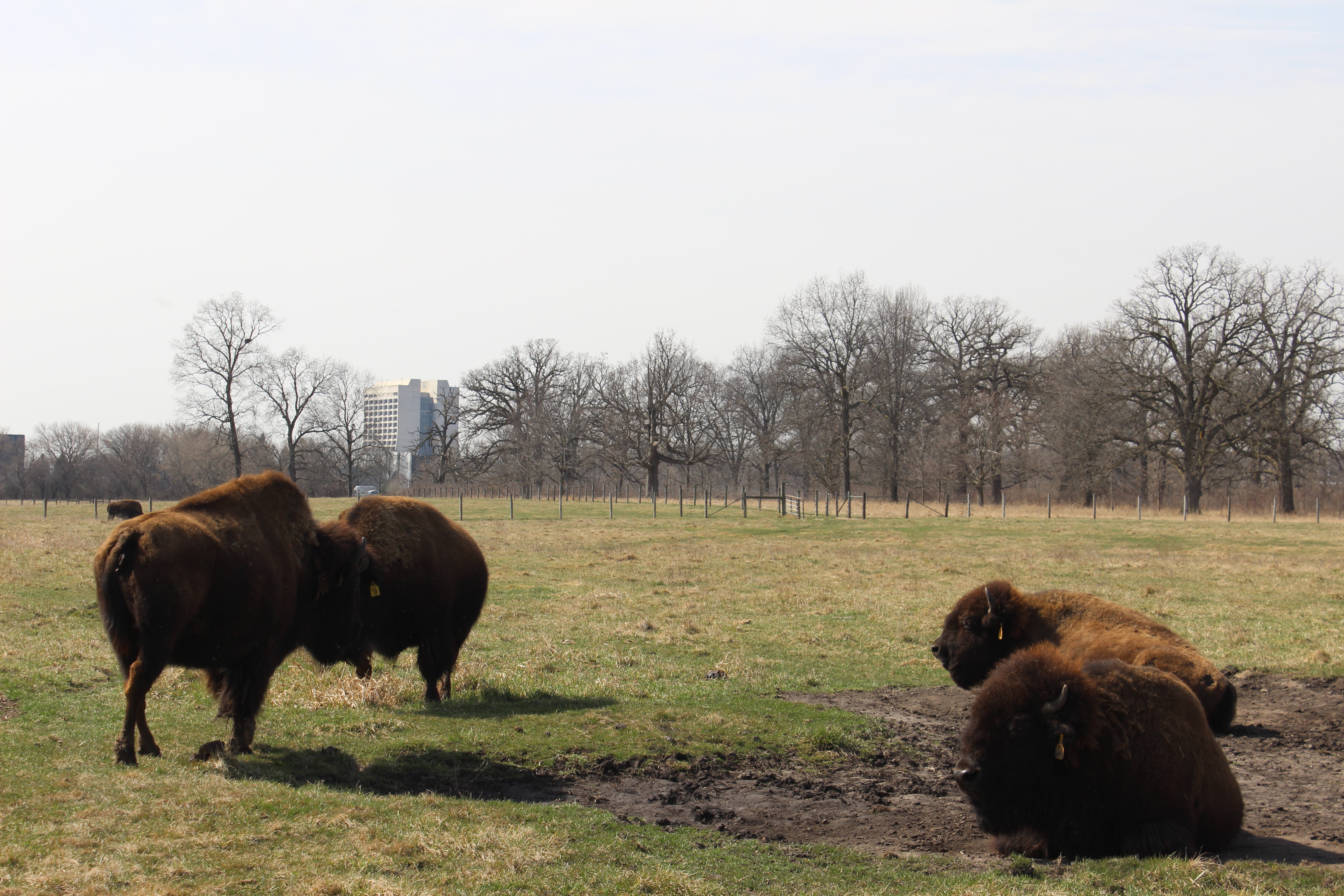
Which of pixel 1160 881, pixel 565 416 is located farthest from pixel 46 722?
pixel 565 416

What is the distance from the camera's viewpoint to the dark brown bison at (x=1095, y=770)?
580cm

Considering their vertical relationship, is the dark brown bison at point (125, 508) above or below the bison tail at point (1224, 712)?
above

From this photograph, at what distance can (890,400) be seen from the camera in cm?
6700

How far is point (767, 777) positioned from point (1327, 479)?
2432 inches

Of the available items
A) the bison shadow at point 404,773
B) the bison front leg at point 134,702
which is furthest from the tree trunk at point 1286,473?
the bison front leg at point 134,702

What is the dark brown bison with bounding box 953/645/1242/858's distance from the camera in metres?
5.80

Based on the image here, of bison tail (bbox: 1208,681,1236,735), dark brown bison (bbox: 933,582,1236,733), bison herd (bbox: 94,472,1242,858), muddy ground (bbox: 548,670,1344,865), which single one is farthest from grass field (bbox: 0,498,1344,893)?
bison tail (bbox: 1208,681,1236,735)

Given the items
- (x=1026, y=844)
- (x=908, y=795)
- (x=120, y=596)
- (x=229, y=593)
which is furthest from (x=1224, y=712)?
(x=120, y=596)

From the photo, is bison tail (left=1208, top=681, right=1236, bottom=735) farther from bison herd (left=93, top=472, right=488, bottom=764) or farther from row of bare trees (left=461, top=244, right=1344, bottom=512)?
row of bare trees (left=461, top=244, right=1344, bottom=512)

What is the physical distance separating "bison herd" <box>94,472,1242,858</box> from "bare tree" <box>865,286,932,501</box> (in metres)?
57.5

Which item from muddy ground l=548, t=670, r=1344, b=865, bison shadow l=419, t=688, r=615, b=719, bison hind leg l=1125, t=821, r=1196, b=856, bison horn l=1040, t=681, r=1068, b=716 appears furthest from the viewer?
bison shadow l=419, t=688, r=615, b=719

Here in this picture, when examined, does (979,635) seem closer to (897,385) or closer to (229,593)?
(229,593)

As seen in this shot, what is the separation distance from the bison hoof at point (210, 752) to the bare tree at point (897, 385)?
199 feet

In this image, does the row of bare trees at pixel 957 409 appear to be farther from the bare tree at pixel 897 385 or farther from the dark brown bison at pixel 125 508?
the dark brown bison at pixel 125 508
